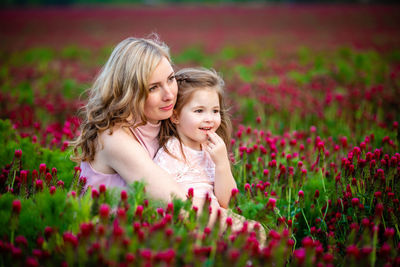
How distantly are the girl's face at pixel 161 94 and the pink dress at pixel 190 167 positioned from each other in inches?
10.6

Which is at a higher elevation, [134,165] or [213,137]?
[213,137]

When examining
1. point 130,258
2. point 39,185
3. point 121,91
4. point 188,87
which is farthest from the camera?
point 188,87

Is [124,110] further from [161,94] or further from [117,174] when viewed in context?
[117,174]

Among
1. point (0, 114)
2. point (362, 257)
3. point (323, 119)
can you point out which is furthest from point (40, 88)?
point (362, 257)

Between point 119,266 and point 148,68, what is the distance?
1.59 m

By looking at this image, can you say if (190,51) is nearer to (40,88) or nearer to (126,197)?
(40,88)

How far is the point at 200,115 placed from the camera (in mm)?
2867

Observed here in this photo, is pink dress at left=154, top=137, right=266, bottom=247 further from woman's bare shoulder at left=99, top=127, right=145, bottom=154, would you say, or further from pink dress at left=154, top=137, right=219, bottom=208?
woman's bare shoulder at left=99, top=127, right=145, bottom=154

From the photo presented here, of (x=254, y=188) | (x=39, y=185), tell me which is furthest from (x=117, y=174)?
(x=254, y=188)

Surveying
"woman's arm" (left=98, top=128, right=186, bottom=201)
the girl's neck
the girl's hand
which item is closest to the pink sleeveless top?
"woman's arm" (left=98, top=128, right=186, bottom=201)

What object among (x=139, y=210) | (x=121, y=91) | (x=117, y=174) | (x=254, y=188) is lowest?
(x=254, y=188)

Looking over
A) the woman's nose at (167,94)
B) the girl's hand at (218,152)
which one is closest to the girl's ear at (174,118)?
the woman's nose at (167,94)

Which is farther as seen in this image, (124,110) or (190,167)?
(190,167)

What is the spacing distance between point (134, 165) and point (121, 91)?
2.10ft
